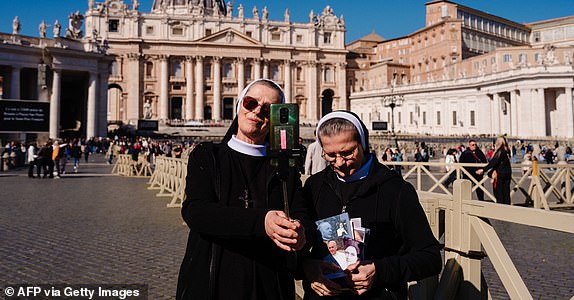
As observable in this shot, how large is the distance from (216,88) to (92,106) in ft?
88.9

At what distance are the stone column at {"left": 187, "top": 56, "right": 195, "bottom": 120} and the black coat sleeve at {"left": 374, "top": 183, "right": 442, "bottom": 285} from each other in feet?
187

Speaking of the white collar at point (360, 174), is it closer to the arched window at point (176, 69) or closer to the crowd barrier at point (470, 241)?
the crowd barrier at point (470, 241)

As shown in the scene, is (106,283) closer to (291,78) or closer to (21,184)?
(21,184)

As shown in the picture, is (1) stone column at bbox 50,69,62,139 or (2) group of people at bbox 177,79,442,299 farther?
(1) stone column at bbox 50,69,62,139

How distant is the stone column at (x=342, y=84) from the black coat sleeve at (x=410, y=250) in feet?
205

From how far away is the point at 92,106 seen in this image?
32375mm

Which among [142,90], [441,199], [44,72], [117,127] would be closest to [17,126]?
[44,72]

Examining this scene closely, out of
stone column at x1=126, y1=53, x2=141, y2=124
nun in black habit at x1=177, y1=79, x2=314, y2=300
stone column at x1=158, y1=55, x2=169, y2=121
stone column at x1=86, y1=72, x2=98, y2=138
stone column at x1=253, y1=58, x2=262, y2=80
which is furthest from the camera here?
stone column at x1=253, y1=58, x2=262, y2=80

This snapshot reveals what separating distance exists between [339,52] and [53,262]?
61893 mm

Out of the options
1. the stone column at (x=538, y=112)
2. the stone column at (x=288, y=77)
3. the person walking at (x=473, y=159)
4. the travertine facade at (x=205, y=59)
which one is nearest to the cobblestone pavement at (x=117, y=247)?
the person walking at (x=473, y=159)

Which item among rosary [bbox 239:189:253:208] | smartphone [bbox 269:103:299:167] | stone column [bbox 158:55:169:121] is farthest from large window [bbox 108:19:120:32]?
smartphone [bbox 269:103:299:167]

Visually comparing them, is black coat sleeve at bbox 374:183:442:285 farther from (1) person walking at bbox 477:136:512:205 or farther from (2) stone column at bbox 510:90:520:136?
(2) stone column at bbox 510:90:520:136

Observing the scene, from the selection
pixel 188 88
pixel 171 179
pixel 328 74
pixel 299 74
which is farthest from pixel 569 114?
pixel 188 88

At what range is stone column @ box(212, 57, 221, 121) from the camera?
58312 mm
